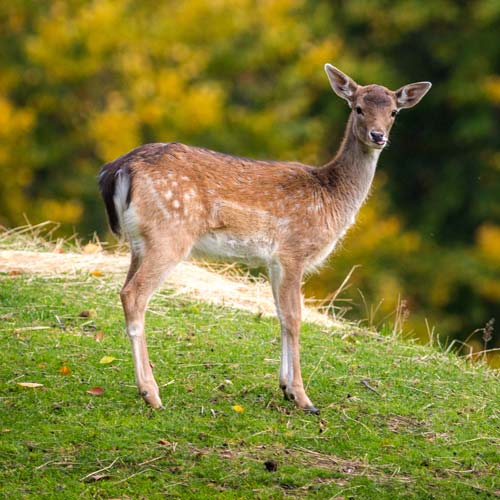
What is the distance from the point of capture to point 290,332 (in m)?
7.53

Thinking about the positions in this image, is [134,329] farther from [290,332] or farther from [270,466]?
[270,466]

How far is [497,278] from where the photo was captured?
2397cm

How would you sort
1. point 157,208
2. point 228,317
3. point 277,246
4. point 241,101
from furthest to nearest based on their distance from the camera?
point 241,101 < point 228,317 < point 277,246 < point 157,208

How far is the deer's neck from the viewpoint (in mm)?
8172

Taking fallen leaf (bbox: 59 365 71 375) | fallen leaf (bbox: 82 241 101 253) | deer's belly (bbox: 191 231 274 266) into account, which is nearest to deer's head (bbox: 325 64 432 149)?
deer's belly (bbox: 191 231 274 266)

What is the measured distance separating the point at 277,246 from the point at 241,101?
63.2 ft

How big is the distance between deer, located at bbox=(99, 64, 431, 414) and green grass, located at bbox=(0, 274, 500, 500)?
34 centimetres

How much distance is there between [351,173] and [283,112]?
16.9m

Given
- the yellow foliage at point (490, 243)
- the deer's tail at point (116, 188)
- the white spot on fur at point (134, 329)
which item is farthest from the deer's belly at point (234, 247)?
the yellow foliage at point (490, 243)

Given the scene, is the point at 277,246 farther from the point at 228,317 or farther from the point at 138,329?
the point at 228,317

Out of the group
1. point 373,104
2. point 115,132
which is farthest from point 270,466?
point 115,132

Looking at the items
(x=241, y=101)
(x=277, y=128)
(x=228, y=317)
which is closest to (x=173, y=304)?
(x=228, y=317)

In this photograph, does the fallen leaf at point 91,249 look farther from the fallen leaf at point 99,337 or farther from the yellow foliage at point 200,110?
the yellow foliage at point 200,110

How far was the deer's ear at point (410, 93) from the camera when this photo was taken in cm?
827
